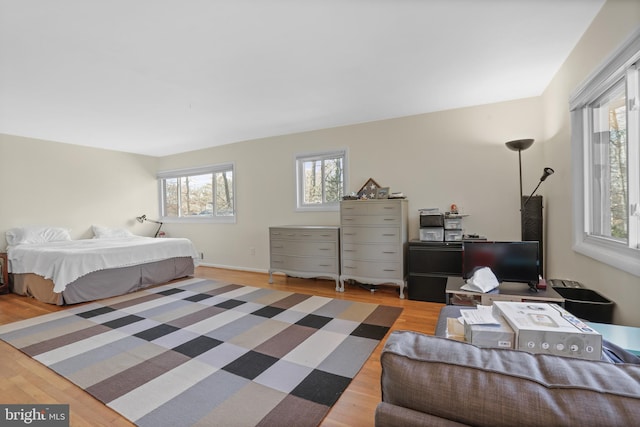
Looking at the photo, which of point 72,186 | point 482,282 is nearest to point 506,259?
point 482,282

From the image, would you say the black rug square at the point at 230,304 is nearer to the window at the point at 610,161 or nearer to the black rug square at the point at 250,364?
the black rug square at the point at 250,364

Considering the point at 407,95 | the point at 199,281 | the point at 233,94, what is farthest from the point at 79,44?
the point at 199,281

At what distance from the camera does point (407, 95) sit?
335cm

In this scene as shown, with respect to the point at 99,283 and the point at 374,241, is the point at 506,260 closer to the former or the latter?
the point at 374,241

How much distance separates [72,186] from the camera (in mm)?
5156

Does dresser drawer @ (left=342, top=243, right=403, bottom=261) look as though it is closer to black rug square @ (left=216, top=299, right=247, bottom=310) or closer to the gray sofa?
black rug square @ (left=216, top=299, right=247, bottom=310)

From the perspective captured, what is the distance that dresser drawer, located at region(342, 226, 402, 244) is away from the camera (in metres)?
3.67

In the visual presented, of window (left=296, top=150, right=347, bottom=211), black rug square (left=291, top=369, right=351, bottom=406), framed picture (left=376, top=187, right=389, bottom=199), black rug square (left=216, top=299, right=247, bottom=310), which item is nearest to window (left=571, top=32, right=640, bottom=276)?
black rug square (left=291, top=369, right=351, bottom=406)

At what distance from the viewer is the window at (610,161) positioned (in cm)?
176

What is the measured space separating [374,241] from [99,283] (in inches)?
142

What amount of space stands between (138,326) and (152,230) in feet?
13.6

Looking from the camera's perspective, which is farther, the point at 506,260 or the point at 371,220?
the point at 371,220

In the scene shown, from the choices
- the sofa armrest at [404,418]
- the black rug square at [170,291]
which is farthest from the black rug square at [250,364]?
the black rug square at [170,291]

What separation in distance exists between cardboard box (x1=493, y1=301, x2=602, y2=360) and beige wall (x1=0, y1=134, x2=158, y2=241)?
6.51 m
